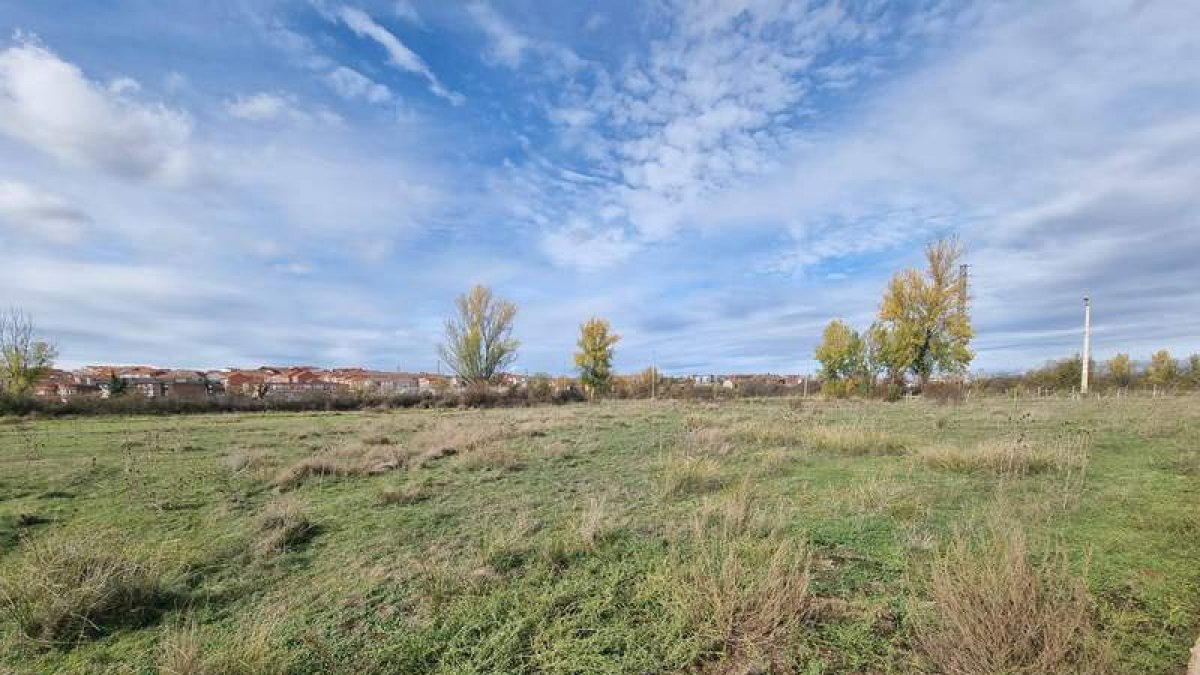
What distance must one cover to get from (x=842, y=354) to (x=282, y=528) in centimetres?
4495

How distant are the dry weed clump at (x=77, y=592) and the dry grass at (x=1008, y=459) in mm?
9163

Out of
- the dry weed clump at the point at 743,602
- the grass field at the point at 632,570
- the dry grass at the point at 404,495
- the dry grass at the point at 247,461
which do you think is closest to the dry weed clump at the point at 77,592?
the grass field at the point at 632,570

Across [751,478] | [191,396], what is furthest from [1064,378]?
[191,396]

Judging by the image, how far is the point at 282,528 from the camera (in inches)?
225

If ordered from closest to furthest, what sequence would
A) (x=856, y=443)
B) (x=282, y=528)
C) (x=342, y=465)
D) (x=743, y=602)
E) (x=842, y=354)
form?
(x=743, y=602), (x=282, y=528), (x=342, y=465), (x=856, y=443), (x=842, y=354)

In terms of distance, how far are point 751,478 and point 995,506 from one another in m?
2.94

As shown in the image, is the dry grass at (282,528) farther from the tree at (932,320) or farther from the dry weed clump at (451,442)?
the tree at (932,320)

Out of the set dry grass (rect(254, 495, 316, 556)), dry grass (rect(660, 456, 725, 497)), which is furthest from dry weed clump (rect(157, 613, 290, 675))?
dry grass (rect(660, 456, 725, 497))

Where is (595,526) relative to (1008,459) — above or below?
below

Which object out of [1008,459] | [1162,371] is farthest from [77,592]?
[1162,371]

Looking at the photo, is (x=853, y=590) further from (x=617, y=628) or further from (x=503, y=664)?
(x=503, y=664)

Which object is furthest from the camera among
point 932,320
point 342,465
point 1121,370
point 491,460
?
point 1121,370

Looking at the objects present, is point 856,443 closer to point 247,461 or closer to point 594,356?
point 247,461

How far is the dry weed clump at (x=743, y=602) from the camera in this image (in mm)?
3057
